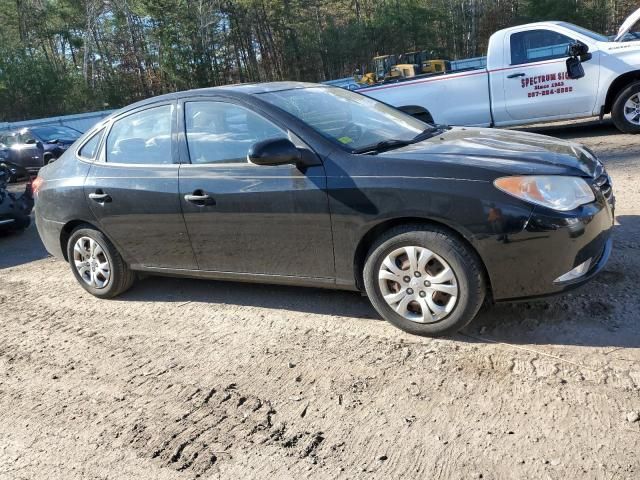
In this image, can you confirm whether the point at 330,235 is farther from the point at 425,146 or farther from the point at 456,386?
the point at 456,386

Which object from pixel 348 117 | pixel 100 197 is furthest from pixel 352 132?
pixel 100 197

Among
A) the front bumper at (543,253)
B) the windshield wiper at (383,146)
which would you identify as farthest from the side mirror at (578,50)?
the front bumper at (543,253)

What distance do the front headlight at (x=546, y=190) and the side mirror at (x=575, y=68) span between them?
672 cm

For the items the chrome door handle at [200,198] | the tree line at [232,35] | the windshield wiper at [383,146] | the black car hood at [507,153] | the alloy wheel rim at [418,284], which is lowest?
the alloy wheel rim at [418,284]

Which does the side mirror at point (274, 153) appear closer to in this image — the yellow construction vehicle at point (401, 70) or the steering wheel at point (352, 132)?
the steering wheel at point (352, 132)

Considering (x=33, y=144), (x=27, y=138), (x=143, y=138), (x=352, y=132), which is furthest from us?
(x=27, y=138)

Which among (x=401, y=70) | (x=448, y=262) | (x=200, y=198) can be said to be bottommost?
(x=448, y=262)

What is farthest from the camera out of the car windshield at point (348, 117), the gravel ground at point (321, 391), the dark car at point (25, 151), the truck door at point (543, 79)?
the dark car at point (25, 151)

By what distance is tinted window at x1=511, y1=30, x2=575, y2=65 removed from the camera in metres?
9.41

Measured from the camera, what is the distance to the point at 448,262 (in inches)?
134

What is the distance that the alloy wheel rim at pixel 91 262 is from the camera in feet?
16.3

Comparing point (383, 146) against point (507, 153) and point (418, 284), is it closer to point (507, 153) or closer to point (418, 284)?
point (507, 153)

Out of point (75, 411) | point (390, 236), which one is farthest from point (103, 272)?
point (390, 236)

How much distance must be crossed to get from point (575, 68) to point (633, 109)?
1.11 meters
